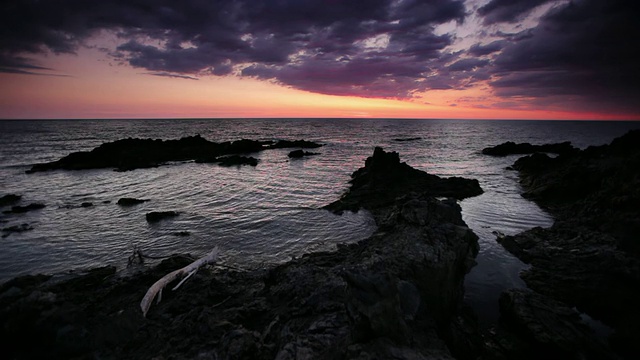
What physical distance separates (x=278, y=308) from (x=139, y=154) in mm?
47314

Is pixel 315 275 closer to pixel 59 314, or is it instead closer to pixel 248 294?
pixel 248 294

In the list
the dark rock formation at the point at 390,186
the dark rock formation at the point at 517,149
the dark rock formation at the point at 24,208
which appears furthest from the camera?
the dark rock formation at the point at 517,149

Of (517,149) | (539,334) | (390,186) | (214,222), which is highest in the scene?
(517,149)

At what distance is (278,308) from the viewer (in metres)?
8.70

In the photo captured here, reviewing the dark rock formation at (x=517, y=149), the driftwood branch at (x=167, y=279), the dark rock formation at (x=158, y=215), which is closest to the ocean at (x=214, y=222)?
the dark rock formation at (x=158, y=215)

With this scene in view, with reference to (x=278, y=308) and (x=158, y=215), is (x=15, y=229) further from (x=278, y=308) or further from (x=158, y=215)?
(x=278, y=308)

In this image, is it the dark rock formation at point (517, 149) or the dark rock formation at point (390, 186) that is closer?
the dark rock formation at point (390, 186)

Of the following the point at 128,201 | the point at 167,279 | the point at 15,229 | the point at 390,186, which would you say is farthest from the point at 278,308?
the point at 128,201

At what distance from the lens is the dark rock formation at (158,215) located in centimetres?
1916

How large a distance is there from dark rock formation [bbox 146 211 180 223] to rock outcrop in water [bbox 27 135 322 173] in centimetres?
2490

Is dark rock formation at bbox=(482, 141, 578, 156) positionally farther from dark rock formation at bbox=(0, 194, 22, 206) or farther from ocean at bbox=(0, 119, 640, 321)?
dark rock formation at bbox=(0, 194, 22, 206)

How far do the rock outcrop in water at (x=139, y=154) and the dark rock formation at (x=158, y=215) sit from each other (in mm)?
24900

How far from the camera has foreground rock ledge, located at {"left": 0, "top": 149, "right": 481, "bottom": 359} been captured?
6.16m

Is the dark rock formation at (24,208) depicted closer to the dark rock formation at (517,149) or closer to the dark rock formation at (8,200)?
the dark rock formation at (8,200)
